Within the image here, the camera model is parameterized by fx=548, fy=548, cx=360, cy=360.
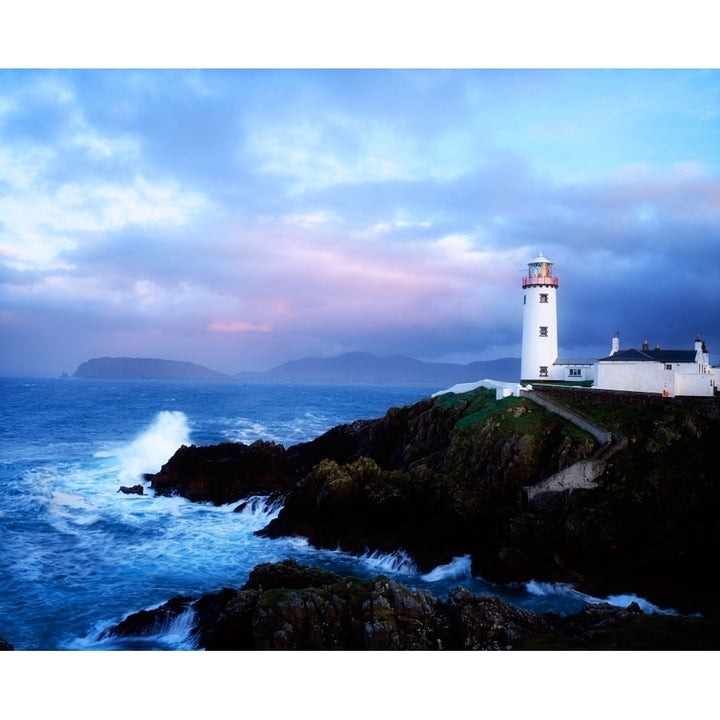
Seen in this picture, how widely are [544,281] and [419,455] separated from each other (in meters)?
10.3

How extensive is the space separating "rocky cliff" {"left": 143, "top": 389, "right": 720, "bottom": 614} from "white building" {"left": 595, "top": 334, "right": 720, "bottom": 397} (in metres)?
1.71

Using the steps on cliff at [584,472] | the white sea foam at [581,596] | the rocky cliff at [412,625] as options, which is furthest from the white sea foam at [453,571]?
the rocky cliff at [412,625]

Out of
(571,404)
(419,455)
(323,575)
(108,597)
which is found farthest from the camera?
(419,455)

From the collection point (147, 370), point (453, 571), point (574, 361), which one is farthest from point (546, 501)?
point (147, 370)

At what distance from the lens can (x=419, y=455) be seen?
2314 cm

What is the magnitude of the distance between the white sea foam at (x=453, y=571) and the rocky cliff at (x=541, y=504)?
0.77 feet

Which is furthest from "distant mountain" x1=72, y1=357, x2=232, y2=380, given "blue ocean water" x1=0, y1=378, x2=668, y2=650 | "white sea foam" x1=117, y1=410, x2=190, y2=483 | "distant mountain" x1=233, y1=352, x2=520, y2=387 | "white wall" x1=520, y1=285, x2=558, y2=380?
"white wall" x1=520, y1=285, x2=558, y2=380

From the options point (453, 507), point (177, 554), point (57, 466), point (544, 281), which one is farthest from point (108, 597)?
point (544, 281)

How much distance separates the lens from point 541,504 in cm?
1648

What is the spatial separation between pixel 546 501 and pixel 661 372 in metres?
Result: 7.74

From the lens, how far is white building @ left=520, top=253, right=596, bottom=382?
2597 centimetres

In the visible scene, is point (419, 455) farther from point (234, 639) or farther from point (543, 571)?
point (234, 639)

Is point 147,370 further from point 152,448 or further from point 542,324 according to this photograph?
point 542,324

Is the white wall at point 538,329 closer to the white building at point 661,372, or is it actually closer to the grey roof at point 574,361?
the grey roof at point 574,361
